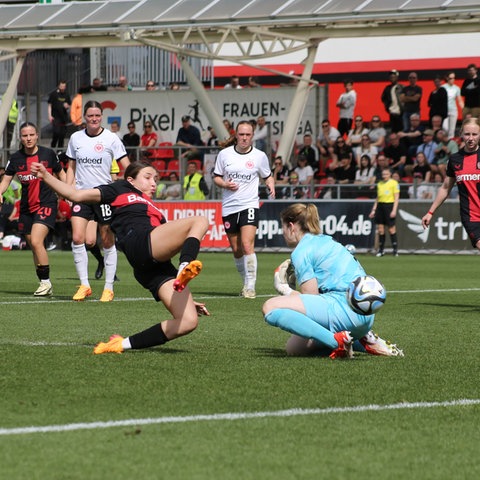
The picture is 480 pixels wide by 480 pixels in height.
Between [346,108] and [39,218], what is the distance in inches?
749

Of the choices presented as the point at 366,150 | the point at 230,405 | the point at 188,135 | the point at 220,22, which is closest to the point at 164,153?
the point at 188,135

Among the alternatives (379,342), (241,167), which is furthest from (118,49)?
(379,342)

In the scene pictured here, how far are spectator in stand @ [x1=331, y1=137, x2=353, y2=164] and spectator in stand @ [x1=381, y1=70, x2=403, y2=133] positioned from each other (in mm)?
1670

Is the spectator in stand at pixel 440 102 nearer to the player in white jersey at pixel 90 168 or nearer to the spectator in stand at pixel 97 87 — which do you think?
the spectator in stand at pixel 97 87

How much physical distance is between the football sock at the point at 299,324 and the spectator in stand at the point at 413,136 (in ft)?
74.7

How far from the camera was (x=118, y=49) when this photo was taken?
42.1m

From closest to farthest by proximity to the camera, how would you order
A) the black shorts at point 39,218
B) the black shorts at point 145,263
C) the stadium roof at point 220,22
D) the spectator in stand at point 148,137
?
the black shorts at point 145,263
the black shorts at point 39,218
the stadium roof at point 220,22
the spectator in stand at point 148,137

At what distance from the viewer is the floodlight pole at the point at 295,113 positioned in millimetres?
31922

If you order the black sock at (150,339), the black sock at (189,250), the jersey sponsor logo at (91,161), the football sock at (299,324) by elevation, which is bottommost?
the black sock at (150,339)

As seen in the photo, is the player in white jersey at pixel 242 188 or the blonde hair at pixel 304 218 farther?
the player in white jersey at pixel 242 188

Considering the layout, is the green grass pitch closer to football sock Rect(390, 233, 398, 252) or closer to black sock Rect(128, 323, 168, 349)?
black sock Rect(128, 323, 168, 349)

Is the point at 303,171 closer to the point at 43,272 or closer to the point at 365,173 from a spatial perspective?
the point at 365,173

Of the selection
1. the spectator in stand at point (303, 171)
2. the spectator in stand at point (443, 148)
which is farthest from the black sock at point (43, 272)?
the spectator in stand at point (303, 171)

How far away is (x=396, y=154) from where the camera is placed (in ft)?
102
